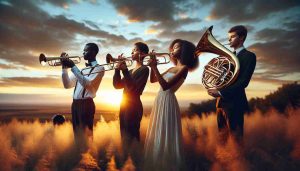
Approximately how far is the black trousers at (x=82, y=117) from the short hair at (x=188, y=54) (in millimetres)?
1873

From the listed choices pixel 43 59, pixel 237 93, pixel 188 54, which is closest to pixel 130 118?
pixel 188 54

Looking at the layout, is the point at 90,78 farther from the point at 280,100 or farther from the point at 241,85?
the point at 280,100

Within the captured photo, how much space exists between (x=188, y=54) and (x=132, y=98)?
1196mm

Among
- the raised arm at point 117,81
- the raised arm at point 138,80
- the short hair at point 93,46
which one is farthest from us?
the short hair at point 93,46

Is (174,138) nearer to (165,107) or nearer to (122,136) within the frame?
(165,107)

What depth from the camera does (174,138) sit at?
21.6 ft

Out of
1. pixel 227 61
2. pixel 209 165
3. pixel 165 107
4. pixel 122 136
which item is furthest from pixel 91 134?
pixel 227 61

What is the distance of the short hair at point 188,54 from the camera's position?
661cm

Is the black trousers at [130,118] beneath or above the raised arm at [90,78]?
beneath

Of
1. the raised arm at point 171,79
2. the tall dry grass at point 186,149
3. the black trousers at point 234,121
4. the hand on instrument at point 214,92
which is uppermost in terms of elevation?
the raised arm at point 171,79

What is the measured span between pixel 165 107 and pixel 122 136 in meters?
0.96

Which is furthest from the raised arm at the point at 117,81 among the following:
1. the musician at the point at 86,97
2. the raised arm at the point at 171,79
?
the raised arm at the point at 171,79

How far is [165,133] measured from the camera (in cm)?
657

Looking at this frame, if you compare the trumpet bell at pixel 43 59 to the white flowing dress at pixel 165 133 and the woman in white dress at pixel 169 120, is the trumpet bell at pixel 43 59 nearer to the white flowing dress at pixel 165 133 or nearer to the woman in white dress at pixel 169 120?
the woman in white dress at pixel 169 120
